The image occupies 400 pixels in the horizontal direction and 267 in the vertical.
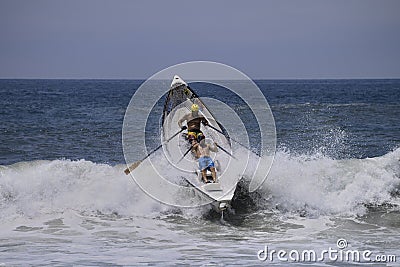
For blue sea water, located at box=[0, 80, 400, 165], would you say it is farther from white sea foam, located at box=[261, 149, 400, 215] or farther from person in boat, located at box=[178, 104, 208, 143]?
person in boat, located at box=[178, 104, 208, 143]

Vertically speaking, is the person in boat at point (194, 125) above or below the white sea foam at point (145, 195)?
above

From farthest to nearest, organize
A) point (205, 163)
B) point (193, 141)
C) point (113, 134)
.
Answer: point (113, 134) → point (193, 141) → point (205, 163)

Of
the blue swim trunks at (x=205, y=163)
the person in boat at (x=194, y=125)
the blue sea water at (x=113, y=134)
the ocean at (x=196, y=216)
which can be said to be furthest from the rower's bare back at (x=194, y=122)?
the blue sea water at (x=113, y=134)

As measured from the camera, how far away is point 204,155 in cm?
1454

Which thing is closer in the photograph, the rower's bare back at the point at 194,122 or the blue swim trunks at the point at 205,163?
the blue swim trunks at the point at 205,163

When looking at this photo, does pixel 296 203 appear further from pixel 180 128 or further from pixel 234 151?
pixel 180 128

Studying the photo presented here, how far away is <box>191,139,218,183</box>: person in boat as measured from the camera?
45.9 feet

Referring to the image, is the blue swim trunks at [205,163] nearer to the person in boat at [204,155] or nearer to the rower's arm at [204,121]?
the person in boat at [204,155]

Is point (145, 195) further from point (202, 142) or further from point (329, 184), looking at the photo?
point (329, 184)

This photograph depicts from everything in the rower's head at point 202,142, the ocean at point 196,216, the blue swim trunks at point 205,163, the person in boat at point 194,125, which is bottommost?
the ocean at point 196,216

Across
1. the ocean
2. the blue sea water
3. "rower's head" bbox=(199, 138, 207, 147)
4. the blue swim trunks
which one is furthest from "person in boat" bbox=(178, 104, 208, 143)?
the blue sea water

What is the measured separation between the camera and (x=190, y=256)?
10.8 meters

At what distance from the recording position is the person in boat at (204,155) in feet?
45.9

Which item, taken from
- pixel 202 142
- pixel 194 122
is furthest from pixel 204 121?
pixel 202 142
